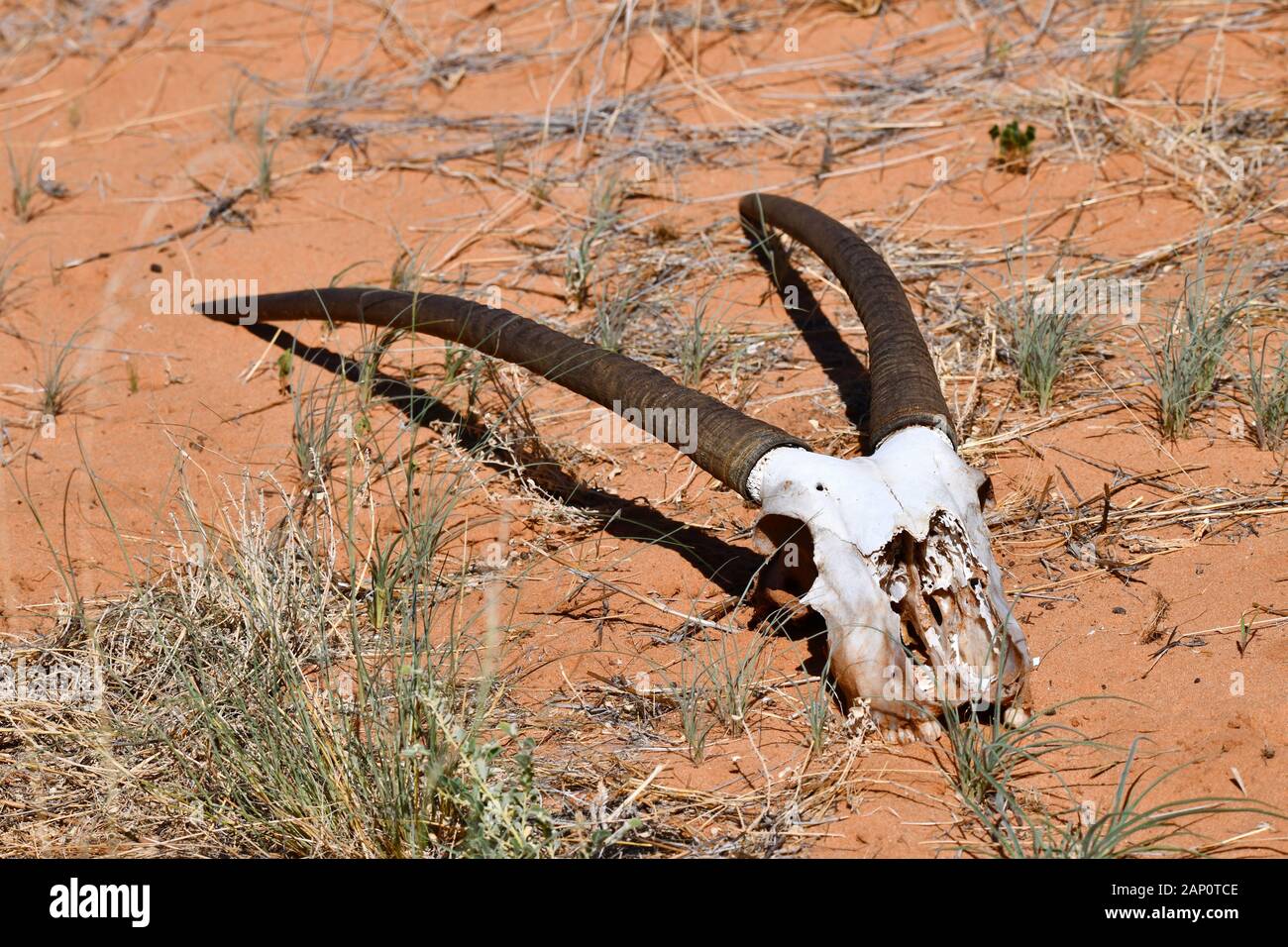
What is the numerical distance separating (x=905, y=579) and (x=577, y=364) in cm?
102

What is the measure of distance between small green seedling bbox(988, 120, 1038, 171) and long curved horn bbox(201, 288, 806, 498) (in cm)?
234

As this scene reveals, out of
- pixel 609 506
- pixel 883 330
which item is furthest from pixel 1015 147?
pixel 609 506

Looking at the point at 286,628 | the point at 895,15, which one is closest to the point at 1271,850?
the point at 286,628

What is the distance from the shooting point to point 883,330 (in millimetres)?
3336

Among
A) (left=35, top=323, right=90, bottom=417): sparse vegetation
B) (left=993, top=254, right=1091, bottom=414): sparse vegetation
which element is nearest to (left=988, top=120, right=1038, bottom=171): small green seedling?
(left=993, top=254, right=1091, bottom=414): sparse vegetation

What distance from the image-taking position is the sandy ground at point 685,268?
2.89 metres

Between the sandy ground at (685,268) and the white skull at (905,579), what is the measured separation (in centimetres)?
14

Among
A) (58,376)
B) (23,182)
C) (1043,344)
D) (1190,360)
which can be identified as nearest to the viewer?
(1190,360)

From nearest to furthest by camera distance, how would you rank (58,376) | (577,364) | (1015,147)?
(577,364) < (58,376) < (1015,147)

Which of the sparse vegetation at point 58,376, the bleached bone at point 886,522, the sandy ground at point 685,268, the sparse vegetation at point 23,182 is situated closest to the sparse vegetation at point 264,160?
the sandy ground at point 685,268

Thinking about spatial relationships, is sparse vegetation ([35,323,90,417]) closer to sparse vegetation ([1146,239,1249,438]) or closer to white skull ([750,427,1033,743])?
white skull ([750,427,1033,743])

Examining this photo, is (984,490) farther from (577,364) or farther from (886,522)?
(577,364)

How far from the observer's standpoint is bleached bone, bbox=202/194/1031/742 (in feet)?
8.75
